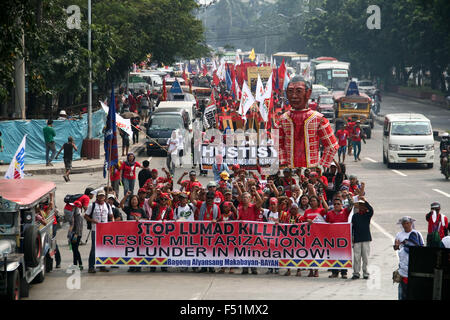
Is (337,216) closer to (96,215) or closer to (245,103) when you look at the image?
(96,215)

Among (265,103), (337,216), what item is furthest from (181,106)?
(337,216)

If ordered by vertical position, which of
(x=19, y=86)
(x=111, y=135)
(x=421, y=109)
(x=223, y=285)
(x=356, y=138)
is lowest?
(x=421, y=109)

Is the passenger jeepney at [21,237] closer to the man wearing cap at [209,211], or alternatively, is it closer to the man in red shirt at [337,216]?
the man wearing cap at [209,211]

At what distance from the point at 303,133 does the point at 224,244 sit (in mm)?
5146

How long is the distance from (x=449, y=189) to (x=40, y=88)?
12815 mm

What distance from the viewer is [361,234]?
16.3 m

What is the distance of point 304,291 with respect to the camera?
50.2ft

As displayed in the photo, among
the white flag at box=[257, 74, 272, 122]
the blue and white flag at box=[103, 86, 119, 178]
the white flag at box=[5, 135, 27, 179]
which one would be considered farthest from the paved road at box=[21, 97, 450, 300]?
the white flag at box=[257, 74, 272, 122]

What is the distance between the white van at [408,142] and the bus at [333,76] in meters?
36.7

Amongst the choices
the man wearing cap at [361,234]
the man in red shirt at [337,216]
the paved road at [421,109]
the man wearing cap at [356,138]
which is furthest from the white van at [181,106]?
the man wearing cap at [361,234]

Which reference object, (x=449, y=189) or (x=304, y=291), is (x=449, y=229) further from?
(x=449, y=189)

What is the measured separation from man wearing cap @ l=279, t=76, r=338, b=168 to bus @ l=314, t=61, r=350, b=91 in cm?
5131

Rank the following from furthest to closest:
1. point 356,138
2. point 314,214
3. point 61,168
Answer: point 356,138
point 61,168
point 314,214
